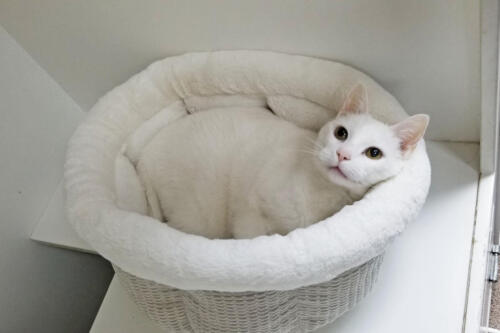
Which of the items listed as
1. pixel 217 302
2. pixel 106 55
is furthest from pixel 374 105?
pixel 106 55

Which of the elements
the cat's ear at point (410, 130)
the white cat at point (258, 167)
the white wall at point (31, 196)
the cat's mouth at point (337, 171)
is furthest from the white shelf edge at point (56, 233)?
the cat's ear at point (410, 130)

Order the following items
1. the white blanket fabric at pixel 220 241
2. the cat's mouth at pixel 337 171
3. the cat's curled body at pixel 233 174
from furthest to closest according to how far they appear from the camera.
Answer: the cat's curled body at pixel 233 174, the cat's mouth at pixel 337 171, the white blanket fabric at pixel 220 241

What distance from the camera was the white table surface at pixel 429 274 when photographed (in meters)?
1.13

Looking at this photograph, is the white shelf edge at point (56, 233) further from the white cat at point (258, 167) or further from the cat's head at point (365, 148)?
the cat's head at point (365, 148)

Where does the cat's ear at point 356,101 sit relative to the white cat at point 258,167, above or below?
above

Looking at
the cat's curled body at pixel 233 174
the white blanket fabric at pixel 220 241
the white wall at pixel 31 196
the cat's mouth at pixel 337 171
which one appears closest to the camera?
the white blanket fabric at pixel 220 241

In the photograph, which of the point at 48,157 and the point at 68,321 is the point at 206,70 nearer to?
the point at 48,157

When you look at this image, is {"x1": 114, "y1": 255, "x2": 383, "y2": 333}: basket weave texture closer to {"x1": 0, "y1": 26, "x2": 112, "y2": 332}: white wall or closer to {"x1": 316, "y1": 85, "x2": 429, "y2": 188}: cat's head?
{"x1": 316, "y1": 85, "x2": 429, "y2": 188}: cat's head

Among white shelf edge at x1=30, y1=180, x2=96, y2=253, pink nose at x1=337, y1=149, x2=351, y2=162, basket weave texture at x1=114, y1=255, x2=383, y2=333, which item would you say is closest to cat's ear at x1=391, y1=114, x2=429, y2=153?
pink nose at x1=337, y1=149, x2=351, y2=162

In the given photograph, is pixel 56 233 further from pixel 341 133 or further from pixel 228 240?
pixel 341 133

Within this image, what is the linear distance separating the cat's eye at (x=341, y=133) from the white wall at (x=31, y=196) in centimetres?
82

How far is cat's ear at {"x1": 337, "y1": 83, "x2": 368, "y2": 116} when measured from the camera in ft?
3.42

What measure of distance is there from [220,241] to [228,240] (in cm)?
1

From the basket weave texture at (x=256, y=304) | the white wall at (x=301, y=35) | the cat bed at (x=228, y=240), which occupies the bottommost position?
the basket weave texture at (x=256, y=304)
